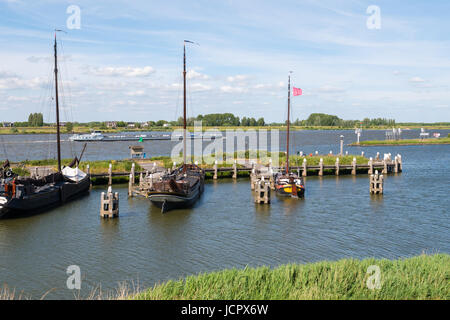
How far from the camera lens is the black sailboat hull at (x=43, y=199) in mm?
30241

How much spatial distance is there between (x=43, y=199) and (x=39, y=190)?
1.54 m

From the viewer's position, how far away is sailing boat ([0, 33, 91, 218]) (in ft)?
100

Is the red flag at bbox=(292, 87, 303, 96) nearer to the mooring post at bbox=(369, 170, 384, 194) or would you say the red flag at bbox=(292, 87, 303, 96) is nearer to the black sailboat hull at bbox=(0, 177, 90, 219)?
the mooring post at bbox=(369, 170, 384, 194)

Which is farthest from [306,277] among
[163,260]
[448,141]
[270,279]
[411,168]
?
A: [448,141]

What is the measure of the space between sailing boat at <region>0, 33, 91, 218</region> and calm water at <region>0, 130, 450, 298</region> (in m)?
1.05

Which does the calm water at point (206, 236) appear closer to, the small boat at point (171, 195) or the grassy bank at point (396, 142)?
the small boat at point (171, 195)

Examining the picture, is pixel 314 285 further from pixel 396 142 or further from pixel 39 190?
pixel 396 142

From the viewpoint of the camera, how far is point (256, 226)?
29328 millimetres

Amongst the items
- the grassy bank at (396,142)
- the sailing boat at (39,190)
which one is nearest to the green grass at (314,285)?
the sailing boat at (39,190)

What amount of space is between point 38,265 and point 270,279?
12959 mm

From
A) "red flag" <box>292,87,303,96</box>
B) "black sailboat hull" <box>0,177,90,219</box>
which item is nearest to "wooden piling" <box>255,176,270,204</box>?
"red flag" <box>292,87,303,96</box>

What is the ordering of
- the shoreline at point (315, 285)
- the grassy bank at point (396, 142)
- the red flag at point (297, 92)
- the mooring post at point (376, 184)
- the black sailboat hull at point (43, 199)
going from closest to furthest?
the shoreline at point (315, 285)
the black sailboat hull at point (43, 199)
the mooring post at point (376, 184)
the red flag at point (297, 92)
the grassy bank at point (396, 142)

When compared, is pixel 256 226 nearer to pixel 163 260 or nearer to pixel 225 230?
pixel 225 230

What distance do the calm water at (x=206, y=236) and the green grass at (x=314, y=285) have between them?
5353 millimetres
